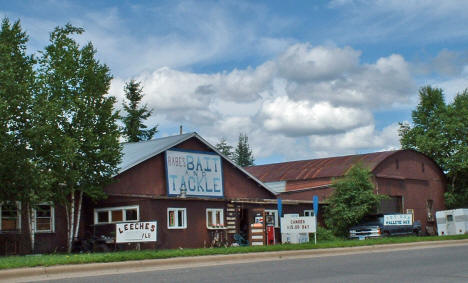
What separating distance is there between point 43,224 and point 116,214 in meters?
3.45

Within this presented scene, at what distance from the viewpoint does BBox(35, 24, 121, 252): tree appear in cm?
2448

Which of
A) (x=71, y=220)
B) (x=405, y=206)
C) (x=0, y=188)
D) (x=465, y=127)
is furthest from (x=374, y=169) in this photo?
(x=0, y=188)

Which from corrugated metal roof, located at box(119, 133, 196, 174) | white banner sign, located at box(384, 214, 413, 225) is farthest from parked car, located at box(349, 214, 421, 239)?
corrugated metal roof, located at box(119, 133, 196, 174)

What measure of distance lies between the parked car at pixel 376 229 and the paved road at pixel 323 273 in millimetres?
16710

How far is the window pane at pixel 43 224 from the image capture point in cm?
2613

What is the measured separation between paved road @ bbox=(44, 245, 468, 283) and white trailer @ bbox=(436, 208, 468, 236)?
64.5ft

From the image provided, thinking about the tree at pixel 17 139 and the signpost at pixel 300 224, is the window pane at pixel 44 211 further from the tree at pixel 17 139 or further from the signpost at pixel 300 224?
the signpost at pixel 300 224

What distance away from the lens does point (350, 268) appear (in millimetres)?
14695

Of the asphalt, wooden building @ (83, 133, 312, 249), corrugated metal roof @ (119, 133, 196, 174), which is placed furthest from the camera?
corrugated metal roof @ (119, 133, 196, 174)

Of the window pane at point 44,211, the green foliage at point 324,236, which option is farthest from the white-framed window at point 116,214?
the green foliage at point 324,236

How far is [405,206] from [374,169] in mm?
5069

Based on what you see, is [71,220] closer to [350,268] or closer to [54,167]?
[54,167]

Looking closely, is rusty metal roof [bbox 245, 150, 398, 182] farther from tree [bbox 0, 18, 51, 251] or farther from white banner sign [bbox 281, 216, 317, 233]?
tree [bbox 0, 18, 51, 251]

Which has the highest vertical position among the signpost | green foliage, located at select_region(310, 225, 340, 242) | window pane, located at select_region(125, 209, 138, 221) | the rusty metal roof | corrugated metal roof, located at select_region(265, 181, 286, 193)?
the rusty metal roof
